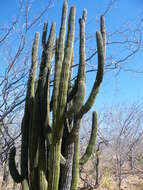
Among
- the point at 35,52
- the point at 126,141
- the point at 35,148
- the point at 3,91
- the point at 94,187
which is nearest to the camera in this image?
the point at 35,148

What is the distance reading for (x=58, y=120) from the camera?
342 centimetres

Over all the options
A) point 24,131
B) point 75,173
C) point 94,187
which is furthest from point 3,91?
point 94,187

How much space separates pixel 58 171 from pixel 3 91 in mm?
1400

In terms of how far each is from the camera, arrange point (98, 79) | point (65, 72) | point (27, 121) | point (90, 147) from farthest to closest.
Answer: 1. point (27, 121)
2. point (90, 147)
3. point (65, 72)
4. point (98, 79)

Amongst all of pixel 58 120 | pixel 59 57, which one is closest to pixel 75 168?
pixel 58 120

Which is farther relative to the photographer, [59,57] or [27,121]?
[27,121]

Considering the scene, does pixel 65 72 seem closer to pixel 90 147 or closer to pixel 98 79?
pixel 98 79

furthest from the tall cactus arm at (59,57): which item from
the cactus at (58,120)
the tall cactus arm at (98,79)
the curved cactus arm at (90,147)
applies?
the curved cactus arm at (90,147)

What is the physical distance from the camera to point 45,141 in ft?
A: 12.4

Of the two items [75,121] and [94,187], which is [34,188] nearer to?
Result: [75,121]

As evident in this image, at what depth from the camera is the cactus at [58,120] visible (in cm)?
342

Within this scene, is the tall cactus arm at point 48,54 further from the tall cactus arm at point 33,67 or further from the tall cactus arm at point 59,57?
the tall cactus arm at point 59,57

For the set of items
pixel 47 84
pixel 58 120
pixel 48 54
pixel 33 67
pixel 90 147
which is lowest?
pixel 90 147

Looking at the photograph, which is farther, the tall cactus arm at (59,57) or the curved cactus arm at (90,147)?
the curved cactus arm at (90,147)
